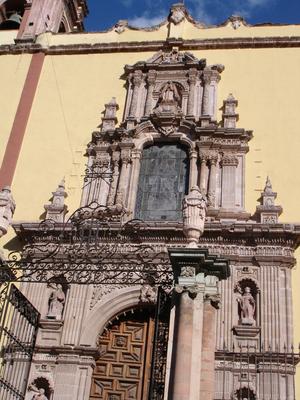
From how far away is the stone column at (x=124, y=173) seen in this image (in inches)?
447

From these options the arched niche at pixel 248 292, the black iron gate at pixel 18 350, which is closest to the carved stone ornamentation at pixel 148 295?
the arched niche at pixel 248 292

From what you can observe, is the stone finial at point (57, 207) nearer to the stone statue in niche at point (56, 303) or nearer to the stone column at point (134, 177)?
the stone column at point (134, 177)

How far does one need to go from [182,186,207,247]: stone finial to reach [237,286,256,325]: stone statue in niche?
7.93 ft

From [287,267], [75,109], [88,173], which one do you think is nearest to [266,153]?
[287,267]

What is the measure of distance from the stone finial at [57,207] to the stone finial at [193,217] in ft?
12.9

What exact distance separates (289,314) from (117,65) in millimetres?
7046

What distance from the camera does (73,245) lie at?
10414 millimetres

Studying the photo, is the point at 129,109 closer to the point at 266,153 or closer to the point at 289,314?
the point at 266,153

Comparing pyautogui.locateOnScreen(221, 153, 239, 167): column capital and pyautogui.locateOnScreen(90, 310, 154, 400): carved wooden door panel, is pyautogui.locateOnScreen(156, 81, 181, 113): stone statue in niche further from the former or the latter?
pyautogui.locateOnScreen(90, 310, 154, 400): carved wooden door panel

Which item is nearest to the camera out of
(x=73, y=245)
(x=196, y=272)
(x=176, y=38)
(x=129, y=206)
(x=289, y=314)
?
(x=196, y=272)

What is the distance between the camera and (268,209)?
1057cm

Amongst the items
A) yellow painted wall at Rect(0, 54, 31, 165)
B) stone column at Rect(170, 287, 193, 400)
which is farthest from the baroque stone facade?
yellow painted wall at Rect(0, 54, 31, 165)

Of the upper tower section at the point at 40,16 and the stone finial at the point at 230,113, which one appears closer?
the stone finial at the point at 230,113

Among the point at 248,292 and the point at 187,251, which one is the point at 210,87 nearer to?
the point at 248,292
